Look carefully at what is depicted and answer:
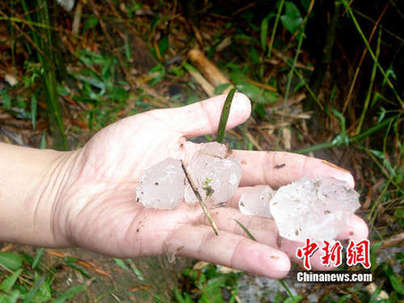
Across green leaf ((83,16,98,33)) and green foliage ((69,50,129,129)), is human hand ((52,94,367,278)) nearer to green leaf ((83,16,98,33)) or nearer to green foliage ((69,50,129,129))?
green foliage ((69,50,129,129))

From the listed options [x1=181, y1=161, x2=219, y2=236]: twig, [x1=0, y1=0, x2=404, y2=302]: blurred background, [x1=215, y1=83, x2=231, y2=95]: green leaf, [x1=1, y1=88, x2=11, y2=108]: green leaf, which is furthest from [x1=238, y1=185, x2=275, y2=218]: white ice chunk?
[x1=1, y1=88, x2=11, y2=108]: green leaf

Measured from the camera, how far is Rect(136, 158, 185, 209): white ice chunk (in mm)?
1285

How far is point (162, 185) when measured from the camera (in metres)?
1.34

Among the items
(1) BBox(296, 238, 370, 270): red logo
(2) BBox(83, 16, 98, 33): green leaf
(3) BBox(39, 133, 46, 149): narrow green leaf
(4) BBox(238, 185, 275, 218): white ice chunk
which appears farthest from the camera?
(2) BBox(83, 16, 98, 33): green leaf

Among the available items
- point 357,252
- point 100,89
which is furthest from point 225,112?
point 100,89

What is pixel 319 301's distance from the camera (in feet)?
5.35

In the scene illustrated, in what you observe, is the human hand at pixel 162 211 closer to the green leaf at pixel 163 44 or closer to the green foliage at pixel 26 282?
the green foliage at pixel 26 282

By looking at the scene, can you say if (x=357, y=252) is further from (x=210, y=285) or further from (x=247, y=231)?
(x=210, y=285)

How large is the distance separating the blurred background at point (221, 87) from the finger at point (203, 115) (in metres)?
0.62

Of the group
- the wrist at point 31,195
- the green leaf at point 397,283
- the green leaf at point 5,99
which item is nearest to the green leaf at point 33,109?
the green leaf at point 5,99

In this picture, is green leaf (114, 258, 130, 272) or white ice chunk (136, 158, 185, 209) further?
green leaf (114, 258, 130, 272)

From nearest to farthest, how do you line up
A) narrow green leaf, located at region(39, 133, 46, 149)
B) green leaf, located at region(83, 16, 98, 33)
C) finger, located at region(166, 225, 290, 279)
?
finger, located at region(166, 225, 290, 279) → narrow green leaf, located at region(39, 133, 46, 149) → green leaf, located at region(83, 16, 98, 33)

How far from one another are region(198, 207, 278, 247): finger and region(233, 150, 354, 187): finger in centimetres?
20

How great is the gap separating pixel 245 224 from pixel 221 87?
1.27 m
